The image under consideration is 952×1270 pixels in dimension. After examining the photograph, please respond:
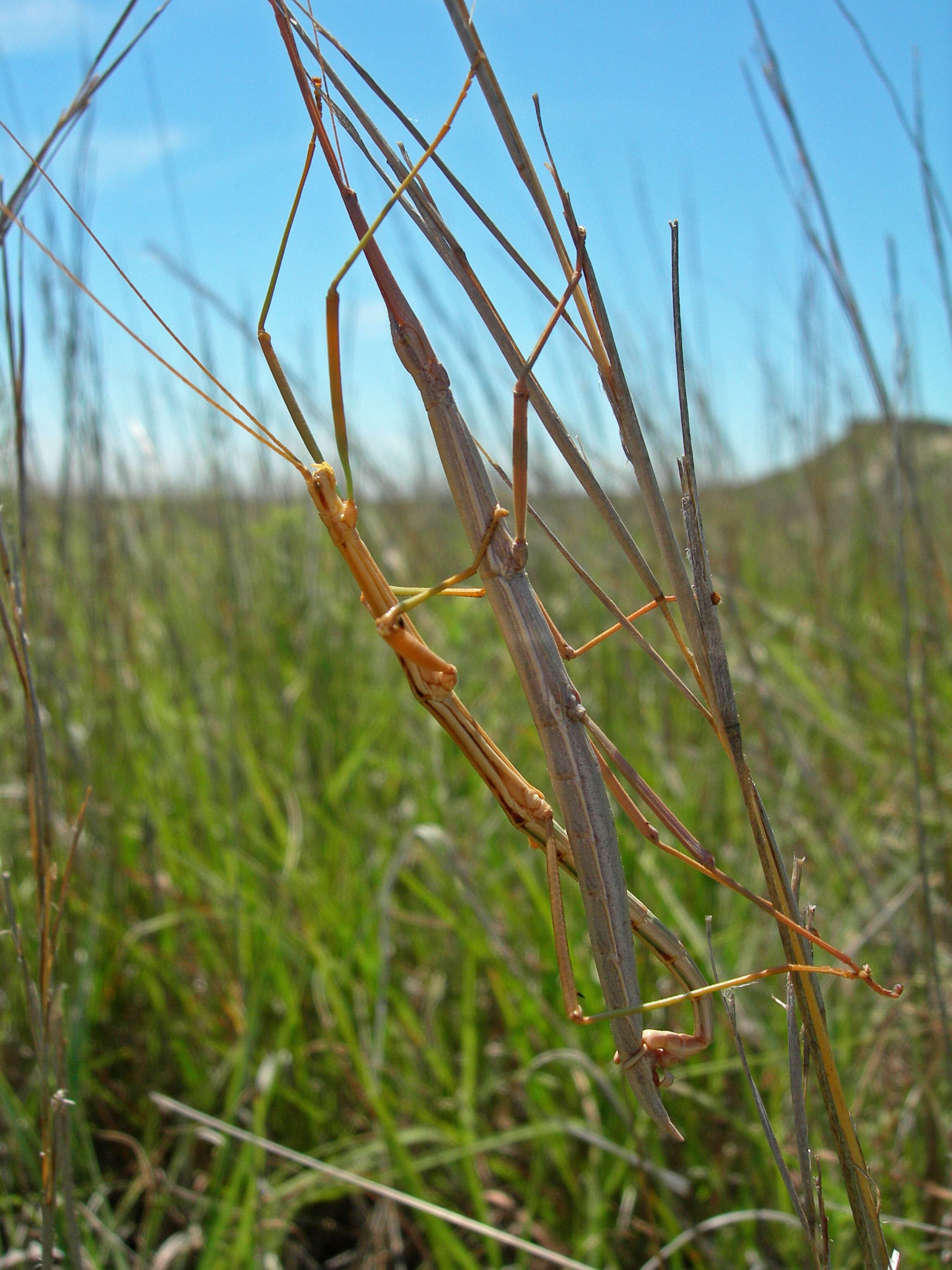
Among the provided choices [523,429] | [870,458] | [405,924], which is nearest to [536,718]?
[523,429]

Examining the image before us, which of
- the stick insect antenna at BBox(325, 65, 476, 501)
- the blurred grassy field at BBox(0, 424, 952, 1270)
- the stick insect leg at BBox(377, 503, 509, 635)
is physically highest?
the stick insect antenna at BBox(325, 65, 476, 501)

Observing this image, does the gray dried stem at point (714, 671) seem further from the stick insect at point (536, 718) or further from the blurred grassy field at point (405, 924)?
the blurred grassy field at point (405, 924)

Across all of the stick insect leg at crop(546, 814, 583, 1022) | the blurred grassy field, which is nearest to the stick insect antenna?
the stick insect leg at crop(546, 814, 583, 1022)

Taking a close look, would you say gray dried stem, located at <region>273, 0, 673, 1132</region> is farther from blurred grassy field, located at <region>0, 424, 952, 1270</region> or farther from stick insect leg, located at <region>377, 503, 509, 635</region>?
blurred grassy field, located at <region>0, 424, 952, 1270</region>

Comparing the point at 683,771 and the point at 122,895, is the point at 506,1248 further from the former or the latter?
the point at 683,771

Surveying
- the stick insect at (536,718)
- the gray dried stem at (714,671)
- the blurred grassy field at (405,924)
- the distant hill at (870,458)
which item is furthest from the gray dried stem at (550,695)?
the distant hill at (870,458)

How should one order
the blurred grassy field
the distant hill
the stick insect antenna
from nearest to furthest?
1. the stick insect antenna
2. the blurred grassy field
3. the distant hill

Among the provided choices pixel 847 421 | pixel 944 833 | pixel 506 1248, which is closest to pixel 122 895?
pixel 506 1248

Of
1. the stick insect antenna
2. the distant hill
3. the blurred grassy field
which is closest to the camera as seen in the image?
the stick insect antenna

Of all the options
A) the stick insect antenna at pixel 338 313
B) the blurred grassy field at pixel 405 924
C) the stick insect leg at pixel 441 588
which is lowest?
the blurred grassy field at pixel 405 924
